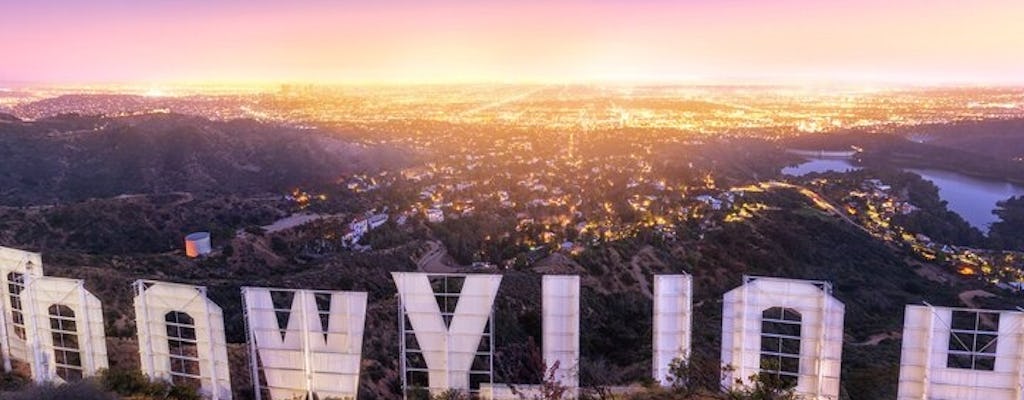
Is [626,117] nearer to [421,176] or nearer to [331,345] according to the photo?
[421,176]

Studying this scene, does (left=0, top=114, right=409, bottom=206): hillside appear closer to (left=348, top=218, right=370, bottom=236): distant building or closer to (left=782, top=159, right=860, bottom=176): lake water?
(left=348, top=218, right=370, bottom=236): distant building

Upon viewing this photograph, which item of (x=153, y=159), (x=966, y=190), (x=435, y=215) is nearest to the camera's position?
(x=435, y=215)

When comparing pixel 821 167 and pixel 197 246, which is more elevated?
pixel 197 246

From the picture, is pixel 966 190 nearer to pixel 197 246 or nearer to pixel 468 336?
pixel 197 246

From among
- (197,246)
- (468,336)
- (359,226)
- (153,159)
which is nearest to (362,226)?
(359,226)

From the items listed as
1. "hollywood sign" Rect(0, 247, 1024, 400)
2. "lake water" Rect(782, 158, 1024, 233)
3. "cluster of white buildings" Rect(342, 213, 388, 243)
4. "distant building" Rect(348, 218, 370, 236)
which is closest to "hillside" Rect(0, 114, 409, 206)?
"cluster of white buildings" Rect(342, 213, 388, 243)

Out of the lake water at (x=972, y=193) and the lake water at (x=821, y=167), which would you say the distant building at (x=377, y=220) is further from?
the lake water at (x=821, y=167)
